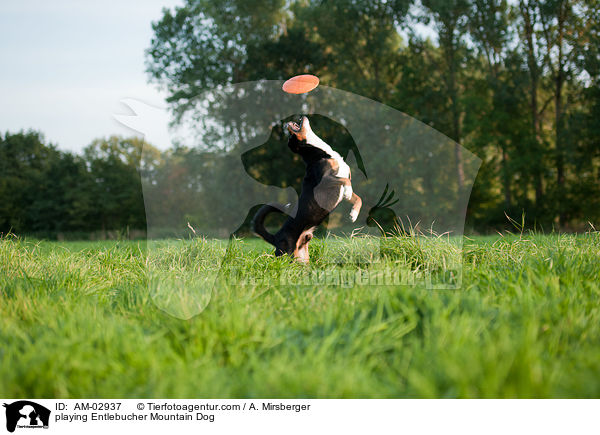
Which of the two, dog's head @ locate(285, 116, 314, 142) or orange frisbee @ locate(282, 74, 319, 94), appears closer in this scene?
orange frisbee @ locate(282, 74, 319, 94)

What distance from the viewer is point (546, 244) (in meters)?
3.86

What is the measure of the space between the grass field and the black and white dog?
0.75m

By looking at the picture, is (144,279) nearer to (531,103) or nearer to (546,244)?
(546,244)

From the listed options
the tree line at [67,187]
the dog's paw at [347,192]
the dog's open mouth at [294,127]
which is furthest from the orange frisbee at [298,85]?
the tree line at [67,187]

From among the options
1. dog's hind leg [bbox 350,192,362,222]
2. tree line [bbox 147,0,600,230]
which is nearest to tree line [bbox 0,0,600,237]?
tree line [bbox 147,0,600,230]

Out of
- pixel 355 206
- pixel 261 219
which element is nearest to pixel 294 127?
pixel 355 206

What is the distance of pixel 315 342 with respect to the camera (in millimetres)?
1798

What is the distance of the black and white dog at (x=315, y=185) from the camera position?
3.12 metres

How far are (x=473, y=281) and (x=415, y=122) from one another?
4.36 ft
